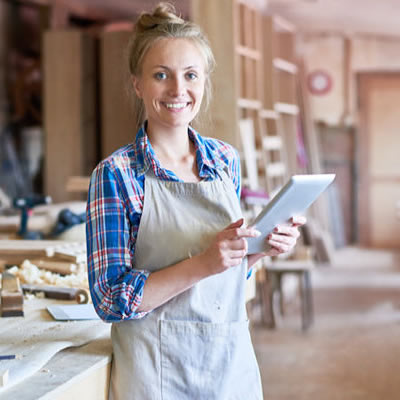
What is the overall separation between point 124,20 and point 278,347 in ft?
16.4

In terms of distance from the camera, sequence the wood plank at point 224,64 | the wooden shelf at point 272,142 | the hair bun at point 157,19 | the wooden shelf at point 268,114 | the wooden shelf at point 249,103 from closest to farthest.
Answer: the hair bun at point 157,19, the wood plank at point 224,64, the wooden shelf at point 249,103, the wooden shelf at point 272,142, the wooden shelf at point 268,114

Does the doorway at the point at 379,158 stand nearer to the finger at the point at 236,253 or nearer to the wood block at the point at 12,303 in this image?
the wood block at the point at 12,303

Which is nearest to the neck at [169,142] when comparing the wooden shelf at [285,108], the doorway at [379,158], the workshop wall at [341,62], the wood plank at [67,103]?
the wood plank at [67,103]

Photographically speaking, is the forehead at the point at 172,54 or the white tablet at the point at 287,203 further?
the forehead at the point at 172,54

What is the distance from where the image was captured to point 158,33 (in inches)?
64.9

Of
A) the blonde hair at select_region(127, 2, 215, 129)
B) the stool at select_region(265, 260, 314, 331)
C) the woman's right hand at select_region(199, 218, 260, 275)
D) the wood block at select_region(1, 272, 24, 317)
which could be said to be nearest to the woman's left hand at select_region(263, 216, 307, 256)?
the woman's right hand at select_region(199, 218, 260, 275)

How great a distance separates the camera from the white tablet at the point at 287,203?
4.87ft

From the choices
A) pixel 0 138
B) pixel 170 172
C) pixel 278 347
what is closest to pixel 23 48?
pixel 0 138

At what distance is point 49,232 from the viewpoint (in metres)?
3.49

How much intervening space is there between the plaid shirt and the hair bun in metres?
0.32

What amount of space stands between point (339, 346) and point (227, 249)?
4022 mm

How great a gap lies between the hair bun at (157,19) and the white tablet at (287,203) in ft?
1.77

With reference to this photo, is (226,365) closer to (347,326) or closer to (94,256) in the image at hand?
(94,256)

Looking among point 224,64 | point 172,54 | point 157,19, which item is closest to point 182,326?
point 172,54
